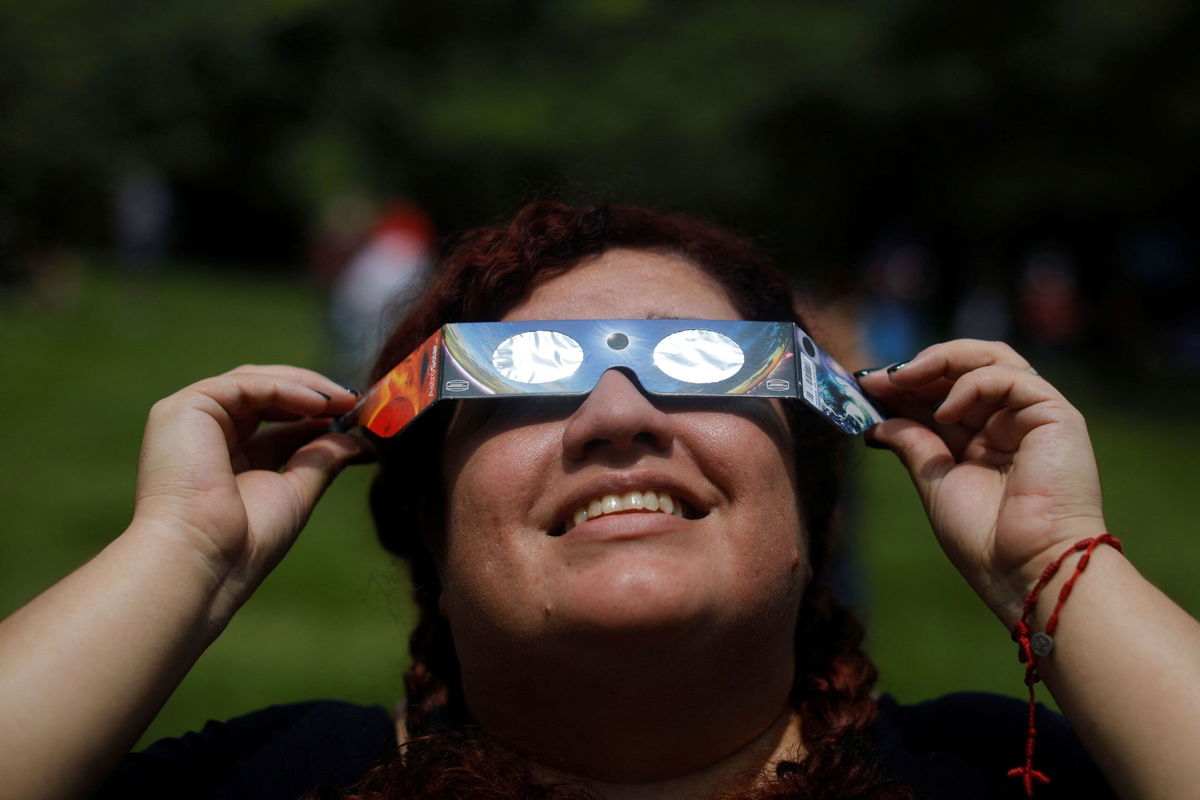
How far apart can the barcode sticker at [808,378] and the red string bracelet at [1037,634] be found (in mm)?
552

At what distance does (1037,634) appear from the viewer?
1981 mm

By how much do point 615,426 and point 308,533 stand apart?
17.4 ft

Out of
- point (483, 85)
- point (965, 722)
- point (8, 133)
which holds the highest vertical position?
point (483, 85)

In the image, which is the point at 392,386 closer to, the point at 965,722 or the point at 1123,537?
the point at 965,722

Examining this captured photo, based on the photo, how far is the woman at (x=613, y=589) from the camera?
188cm


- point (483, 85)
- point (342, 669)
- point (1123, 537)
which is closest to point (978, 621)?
point (1123, 537)

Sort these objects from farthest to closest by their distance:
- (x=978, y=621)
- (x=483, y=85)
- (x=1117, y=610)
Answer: (x=483, y=85), (x=978, y=621), (x=1117, y=610)

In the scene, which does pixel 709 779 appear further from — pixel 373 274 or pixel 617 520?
pixel 373 274

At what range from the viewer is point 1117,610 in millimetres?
1890

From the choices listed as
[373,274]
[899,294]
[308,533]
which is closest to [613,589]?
[308,533]

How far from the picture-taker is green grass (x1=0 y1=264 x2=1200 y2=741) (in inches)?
190

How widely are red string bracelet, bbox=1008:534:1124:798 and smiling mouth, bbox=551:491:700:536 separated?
679 millimetres

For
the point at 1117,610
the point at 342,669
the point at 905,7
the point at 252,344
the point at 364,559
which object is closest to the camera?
the point at 1117,610

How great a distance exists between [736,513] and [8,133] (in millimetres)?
22434
